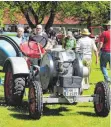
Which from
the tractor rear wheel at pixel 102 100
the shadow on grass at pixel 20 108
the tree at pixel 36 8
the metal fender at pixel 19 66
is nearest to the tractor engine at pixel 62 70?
the tractor rear wheel at pixel 102 100

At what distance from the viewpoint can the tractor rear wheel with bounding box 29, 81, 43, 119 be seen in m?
7.34

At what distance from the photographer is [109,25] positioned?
432 inches

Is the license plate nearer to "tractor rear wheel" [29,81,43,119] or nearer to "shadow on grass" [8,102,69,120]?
"tractor rear wheel" [29,81,43,119]

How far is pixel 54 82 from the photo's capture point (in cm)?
798

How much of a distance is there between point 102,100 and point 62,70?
845mm

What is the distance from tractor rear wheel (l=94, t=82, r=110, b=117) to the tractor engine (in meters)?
0.38

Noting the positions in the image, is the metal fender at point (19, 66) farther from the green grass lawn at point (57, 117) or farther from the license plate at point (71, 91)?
the license plate at point (71, 91)

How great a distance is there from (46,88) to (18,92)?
62 centimetres

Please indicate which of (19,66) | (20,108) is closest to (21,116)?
(20,108)

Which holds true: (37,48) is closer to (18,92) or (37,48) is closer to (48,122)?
(18,92)

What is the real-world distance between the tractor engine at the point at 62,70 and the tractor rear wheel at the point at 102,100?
0.38 metres

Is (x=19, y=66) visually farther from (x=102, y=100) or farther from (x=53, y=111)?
(x=102, y=100)

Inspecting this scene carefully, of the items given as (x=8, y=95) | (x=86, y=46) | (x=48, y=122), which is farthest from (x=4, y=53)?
(x=48, y=122)

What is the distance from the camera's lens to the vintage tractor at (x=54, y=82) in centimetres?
762
